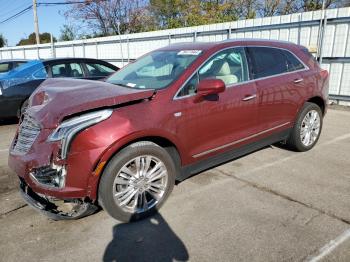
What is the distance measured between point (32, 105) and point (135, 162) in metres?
1.33

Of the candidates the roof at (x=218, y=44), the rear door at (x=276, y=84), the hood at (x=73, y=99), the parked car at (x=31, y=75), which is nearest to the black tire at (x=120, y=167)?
the hood at (x=73, y=99)

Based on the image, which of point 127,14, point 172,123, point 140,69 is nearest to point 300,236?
point 172,123

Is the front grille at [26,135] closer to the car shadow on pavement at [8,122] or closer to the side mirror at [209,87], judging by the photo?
the side mirror at [209,87]

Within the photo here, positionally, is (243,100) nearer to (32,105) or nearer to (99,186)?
(99,186)

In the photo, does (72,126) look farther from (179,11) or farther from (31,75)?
(179,11)

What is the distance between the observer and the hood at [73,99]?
9.30 ft

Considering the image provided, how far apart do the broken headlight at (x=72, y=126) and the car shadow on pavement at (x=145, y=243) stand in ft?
3.01

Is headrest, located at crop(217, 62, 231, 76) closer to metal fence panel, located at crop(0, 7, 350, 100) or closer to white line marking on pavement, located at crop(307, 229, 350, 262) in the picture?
white line marking on pavement, located at crop(307, 229, 350, 262)

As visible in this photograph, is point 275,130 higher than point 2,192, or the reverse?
point 275,130

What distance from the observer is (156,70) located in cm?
390

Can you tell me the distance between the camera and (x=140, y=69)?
4.17 metres

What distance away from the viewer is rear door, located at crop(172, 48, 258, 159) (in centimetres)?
337

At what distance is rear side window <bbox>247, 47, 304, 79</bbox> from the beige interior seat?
0.34m

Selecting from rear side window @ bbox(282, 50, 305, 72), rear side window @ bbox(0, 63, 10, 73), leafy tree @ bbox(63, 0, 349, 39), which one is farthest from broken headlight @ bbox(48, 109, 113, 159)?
leafy tree @ bbox(63, 0, 349, 39)
